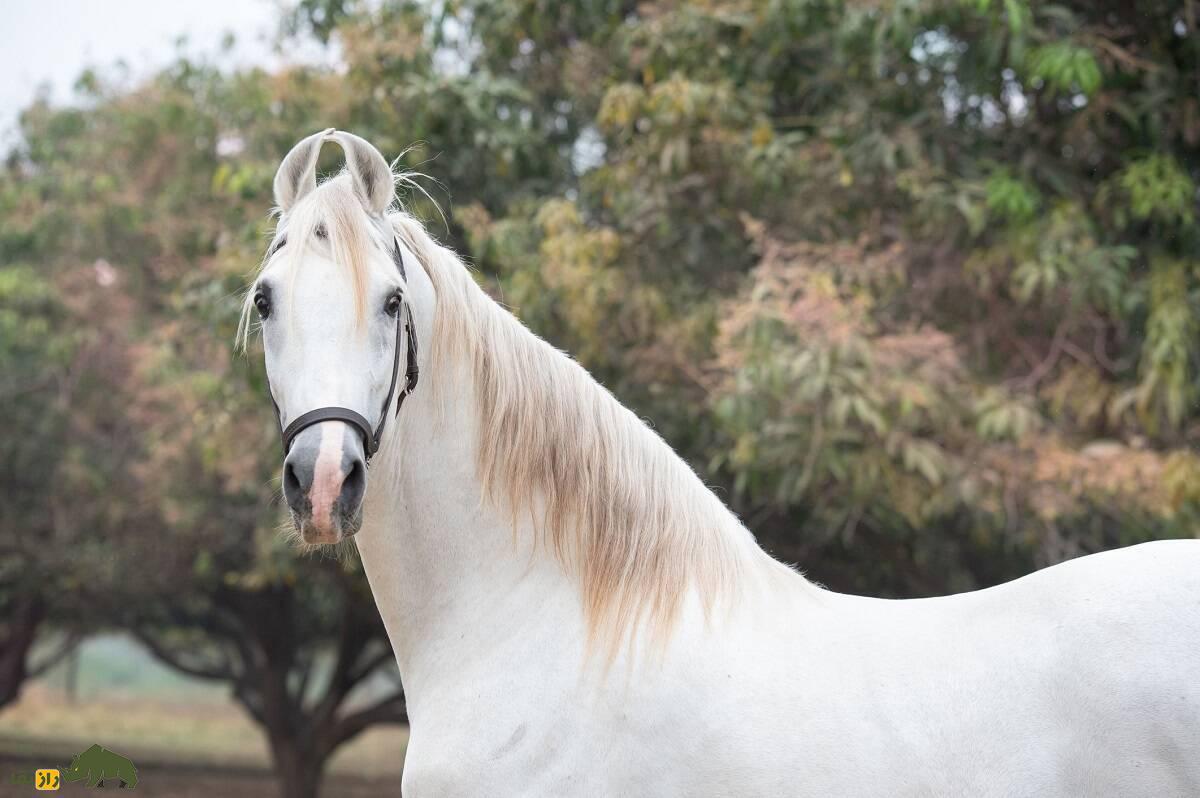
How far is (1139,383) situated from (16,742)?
1862 centimetres

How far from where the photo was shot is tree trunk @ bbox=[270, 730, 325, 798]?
1198 cm

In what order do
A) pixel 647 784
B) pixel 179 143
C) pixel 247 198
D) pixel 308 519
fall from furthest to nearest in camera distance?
1. pixel 179 143
2. pixel 247 198
3. pixel 647 784
4. pixel 308 519

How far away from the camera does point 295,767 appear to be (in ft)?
40.1

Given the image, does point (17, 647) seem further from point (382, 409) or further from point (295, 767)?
point (382, 409)

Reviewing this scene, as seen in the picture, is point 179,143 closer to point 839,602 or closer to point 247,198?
point 247,198

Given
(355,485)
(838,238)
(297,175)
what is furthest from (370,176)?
(838,238)

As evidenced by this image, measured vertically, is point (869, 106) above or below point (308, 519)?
above

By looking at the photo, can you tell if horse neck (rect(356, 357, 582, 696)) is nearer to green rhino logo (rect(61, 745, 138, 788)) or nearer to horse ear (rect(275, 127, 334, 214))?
horse ear (rect(275, 127, 334, 214))

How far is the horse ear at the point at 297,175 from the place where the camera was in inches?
88.6

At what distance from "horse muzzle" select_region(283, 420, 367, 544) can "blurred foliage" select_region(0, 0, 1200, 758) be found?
3048 mm

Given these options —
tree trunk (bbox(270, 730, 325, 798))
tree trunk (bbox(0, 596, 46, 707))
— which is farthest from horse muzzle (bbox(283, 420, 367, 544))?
tree trunk (bbox(0, 596, 46, 707))

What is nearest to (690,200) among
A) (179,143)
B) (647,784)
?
(647,784)

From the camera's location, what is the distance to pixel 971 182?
17.4 feet

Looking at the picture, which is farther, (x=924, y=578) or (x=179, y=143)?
(x=179, y=143)
